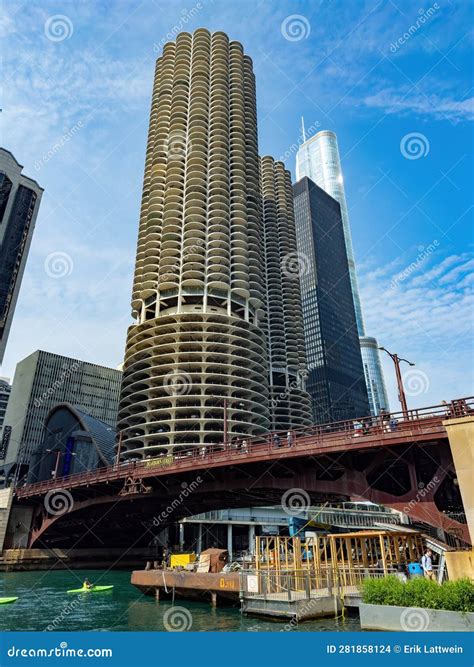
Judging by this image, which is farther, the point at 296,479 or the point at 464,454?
the point at 296,479

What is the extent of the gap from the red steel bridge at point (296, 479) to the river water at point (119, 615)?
7995 millimetres

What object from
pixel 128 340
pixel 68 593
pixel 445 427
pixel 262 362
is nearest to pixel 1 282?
pixel 128 340

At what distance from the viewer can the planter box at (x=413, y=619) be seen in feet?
54.0

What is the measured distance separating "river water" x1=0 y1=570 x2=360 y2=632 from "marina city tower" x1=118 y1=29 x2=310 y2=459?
1853 inches

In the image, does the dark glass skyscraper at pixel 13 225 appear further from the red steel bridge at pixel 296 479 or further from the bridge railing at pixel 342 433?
the bridge railing at pixel 342 433

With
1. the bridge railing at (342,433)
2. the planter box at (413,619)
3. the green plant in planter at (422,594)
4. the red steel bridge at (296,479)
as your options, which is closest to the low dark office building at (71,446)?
the red steel bridge at (296,479)

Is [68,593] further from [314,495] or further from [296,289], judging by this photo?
[296,289]

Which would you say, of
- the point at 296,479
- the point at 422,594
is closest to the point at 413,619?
the point at 422,594

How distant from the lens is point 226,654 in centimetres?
1491

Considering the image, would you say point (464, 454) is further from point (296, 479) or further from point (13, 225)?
point (13, 225)

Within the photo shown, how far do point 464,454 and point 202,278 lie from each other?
8962 centimetres

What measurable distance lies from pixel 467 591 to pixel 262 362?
9014cm

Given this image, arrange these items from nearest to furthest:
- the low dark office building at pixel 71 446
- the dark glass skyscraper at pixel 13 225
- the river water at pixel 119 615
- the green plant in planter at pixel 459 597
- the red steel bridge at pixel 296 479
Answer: the green plant in planter at pixel 459 597 → the river water at pixel 119 615 → the red steel bridge at pixel 296 479 → the low dark office building at pixel 71 446 → the dark glass skyscraper at pixel 13 225

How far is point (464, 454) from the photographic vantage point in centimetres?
2323
